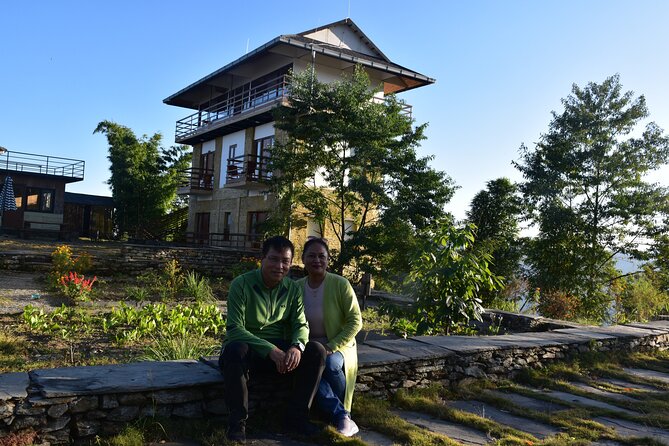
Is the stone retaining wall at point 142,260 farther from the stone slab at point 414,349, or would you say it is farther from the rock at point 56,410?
the rock at point 56,410

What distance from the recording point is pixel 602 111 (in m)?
16.3

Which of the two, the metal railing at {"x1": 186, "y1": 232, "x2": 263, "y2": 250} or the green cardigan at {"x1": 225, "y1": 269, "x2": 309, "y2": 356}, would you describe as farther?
the metal railing at {"x1": 186, "y1": 232, "x2": 263, "y2": 250}

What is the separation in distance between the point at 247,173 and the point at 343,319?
16.3 m

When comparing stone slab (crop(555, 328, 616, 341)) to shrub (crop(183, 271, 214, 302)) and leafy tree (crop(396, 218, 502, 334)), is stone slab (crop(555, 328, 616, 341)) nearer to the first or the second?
leafy tree (crop(396, 218, 502, 334))

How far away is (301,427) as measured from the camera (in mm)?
3516

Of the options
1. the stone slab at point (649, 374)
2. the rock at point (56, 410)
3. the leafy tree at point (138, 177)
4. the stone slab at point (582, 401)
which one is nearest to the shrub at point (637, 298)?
the stone slab at point (649, 374)

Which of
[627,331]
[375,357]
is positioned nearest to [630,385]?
[627,331]

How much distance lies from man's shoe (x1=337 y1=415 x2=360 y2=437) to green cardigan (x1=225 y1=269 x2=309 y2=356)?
596 mm

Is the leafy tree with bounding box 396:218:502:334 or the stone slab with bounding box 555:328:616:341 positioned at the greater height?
the leafy tree with bounding box 396:218:502:334

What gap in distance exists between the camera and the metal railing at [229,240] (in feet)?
65.3

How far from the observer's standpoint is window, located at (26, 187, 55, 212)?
92.9 feet

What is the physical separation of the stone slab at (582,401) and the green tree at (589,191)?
10.4 m

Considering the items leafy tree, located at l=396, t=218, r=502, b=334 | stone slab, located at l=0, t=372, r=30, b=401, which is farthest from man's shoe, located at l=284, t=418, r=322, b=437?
leafy tree, located at l=396, t=218, r=502, b=334

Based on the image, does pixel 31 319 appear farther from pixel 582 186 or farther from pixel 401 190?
pixel 582 186
